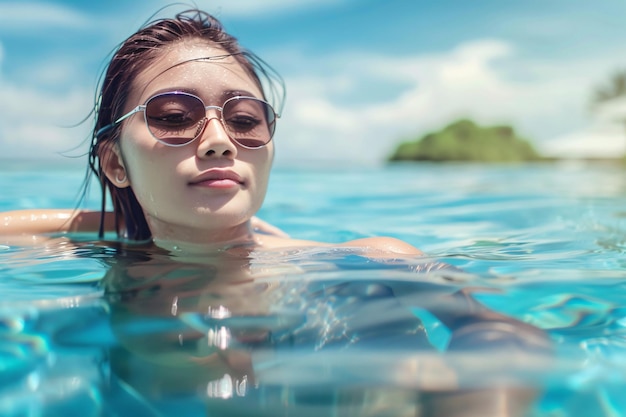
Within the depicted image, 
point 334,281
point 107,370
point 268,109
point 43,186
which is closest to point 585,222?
point 268,109

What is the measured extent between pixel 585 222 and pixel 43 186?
673 centimetres

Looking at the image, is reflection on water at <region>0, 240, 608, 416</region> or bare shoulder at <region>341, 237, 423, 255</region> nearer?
reflection on water at <region>0, 240, 608, 416</region>

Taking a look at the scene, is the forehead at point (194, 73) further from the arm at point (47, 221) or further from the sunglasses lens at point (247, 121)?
→ the arm at point (47, 221)

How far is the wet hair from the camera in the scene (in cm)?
256

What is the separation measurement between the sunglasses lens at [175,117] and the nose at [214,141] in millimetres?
30

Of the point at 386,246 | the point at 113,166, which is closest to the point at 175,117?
the point at 113,166

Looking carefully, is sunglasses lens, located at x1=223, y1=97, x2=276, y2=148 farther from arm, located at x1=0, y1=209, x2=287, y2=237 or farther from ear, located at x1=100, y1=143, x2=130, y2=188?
arm, located at x1=0, y1=209, x2=287, y2=237

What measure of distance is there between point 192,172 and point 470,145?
27605 millimetres

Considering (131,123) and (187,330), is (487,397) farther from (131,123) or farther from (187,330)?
(131,123)

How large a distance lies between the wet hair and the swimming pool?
1.44ft

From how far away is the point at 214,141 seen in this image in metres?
2.21

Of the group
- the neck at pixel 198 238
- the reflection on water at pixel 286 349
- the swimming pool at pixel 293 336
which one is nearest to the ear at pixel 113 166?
the neck at pixel 198 238

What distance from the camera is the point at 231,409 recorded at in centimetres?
133

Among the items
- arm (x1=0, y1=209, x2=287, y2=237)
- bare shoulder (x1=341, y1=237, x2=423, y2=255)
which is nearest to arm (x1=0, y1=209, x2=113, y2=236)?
arm (x1=0, y1=209, x2=287, y2=237)
